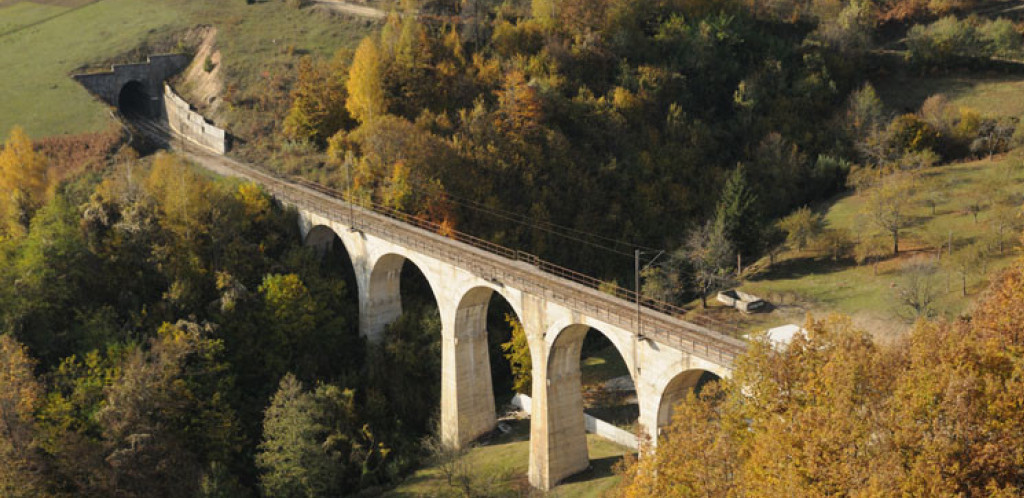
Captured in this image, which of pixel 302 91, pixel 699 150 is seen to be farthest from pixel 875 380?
pixel 302 91

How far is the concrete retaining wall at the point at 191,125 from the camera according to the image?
75.1m

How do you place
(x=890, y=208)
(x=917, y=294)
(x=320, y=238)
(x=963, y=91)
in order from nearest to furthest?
(x=917, y=294) < (x=890, y=208) < (x=320, y=238) < (x=963, y=91)

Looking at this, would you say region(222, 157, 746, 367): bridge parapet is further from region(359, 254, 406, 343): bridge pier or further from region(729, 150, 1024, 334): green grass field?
region(729, 150, 1024, 334): green grass field

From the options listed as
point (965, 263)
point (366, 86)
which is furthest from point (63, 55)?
point (965, 263)

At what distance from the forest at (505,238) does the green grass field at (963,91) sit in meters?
1.93

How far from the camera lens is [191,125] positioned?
78.9 metres

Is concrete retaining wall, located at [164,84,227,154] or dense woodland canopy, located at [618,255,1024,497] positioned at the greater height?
concrete retaining wall, located at [164,84,227,154]

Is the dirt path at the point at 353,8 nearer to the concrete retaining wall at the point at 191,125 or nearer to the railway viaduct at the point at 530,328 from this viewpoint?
the concrete retaining wall at the point at 191,125

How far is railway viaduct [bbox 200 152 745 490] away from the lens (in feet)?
125

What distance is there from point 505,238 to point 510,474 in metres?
22.2

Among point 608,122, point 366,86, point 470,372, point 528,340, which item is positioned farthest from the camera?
point 608,122

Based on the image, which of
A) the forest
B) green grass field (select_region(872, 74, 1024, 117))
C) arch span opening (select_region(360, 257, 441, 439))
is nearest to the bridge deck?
the forest

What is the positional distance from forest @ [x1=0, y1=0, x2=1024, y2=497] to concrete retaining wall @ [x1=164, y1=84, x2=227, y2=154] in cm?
341

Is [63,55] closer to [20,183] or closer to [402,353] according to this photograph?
[20,183]
